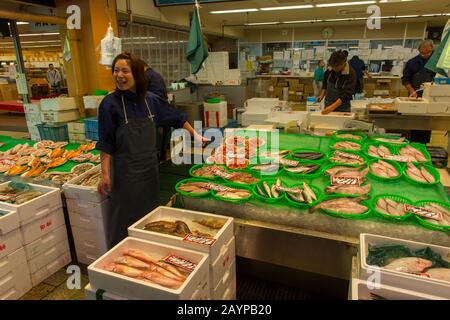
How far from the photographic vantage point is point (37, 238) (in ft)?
8.56

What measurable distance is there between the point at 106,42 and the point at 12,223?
2.84 m

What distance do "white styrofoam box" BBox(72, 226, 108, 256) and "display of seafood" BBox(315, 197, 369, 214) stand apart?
194cm

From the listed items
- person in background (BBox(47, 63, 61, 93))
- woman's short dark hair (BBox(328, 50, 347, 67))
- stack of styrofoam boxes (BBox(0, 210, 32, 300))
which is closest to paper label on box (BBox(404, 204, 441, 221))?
stack of styrofoam boxes (BBox(0, 210, 32, 300))

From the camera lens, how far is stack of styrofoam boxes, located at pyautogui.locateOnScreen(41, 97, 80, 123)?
4.38 meters

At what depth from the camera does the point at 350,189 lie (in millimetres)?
1956

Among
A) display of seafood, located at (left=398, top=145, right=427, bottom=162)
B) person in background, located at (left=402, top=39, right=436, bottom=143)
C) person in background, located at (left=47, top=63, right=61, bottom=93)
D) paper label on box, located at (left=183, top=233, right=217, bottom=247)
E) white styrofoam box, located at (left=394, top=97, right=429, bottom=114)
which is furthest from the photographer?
person in background, located at (left=47, top=63, right=61, bottom=93)

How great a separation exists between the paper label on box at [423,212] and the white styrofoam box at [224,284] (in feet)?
3.53

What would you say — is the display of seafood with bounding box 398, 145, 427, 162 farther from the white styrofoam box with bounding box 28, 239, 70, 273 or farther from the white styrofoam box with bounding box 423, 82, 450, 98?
the white styrofoam box with bounding box 28, 239, 70, 273

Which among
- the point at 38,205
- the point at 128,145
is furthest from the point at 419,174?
the point at 38,205

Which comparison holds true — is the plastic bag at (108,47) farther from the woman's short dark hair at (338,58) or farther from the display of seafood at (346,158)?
the display of seafood at (346,158)

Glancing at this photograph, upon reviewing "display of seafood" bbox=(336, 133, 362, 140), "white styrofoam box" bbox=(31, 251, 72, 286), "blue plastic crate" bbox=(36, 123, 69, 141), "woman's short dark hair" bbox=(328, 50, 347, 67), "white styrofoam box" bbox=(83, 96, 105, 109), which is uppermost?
"woman's short dark hair" bbox=(328, 50, 347, 67)

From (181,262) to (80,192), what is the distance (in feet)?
5.10
